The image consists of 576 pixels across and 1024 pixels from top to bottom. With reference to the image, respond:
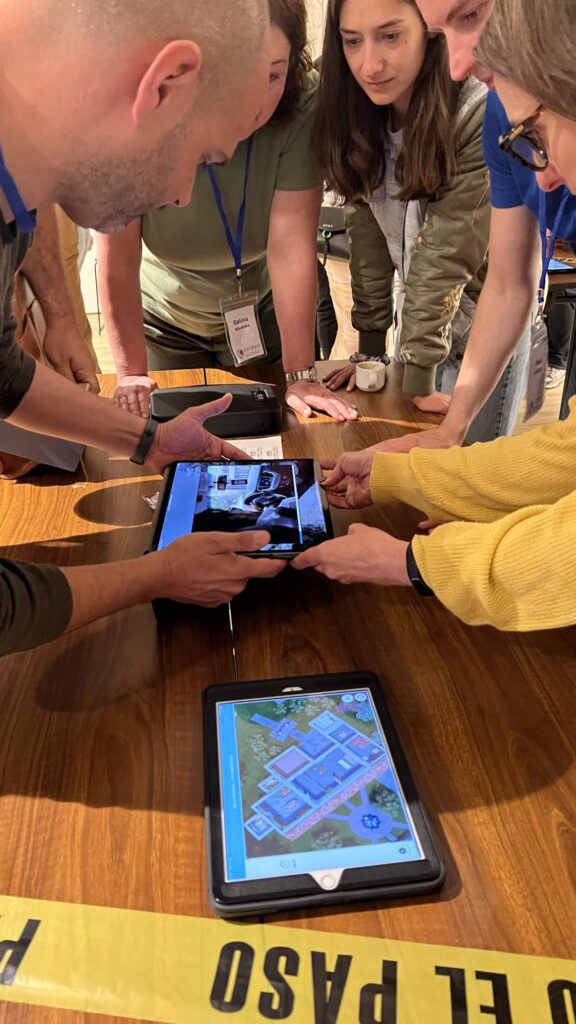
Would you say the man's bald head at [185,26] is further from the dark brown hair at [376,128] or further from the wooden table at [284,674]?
the dark brown hair at [376,128]

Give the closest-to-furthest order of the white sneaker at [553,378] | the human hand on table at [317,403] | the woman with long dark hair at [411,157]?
the woman with long dark hair at [411,157]
the human hand on table at [317,403]
the white sneaker at [553,378]

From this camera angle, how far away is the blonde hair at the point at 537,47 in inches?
28.8

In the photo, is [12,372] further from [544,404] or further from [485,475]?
[544,404]

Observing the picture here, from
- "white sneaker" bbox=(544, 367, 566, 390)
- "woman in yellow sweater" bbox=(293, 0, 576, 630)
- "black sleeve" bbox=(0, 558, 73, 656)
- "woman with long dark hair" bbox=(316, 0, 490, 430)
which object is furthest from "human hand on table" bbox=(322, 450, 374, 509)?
"white sneaker" bbox=(544, 367, 566, 390)

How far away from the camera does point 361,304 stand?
6.64 feet

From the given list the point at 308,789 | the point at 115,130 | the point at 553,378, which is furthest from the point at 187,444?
the point at 553,378

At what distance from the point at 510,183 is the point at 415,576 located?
2.65ft

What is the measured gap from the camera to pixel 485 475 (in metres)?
1.14

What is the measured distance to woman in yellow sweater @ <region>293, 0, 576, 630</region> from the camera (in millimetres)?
779

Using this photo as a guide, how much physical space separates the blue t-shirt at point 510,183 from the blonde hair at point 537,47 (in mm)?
441

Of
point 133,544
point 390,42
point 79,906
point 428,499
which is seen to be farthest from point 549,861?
point 390,42

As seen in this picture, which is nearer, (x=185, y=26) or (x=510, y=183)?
(x=185, y=26)

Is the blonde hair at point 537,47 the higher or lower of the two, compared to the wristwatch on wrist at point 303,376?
higher

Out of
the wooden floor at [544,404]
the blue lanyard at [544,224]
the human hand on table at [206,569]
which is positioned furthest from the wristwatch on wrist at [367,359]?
the wooden floor at [544,404]
